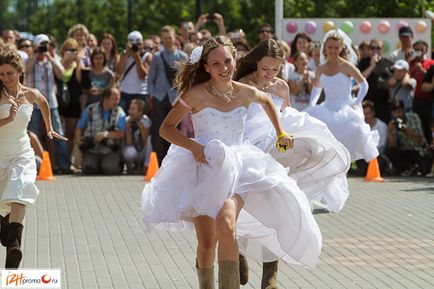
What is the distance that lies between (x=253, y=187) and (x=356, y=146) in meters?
7.33

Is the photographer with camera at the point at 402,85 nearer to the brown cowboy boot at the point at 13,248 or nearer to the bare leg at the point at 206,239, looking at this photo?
the brown cowboy boot at the point at 13,248

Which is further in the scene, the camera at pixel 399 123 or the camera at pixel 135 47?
the camera at pixel 135 47

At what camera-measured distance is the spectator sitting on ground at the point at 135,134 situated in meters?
19.7

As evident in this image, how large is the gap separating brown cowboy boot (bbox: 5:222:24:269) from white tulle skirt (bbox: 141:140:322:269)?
1398 millimetres

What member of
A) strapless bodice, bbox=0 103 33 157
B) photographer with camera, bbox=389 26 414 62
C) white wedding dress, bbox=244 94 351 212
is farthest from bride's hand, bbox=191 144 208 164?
photographer with camera, bbox=389 26 414 62

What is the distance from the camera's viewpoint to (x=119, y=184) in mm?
18047

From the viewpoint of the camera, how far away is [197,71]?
852cm

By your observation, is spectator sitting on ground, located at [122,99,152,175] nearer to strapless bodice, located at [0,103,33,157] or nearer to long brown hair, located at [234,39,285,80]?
strapless bodice, located at [0,103,33,157]

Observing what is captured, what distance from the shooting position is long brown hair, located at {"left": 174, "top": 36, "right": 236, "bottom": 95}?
8453 mm

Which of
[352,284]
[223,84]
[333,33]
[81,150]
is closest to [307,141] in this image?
[352,284]

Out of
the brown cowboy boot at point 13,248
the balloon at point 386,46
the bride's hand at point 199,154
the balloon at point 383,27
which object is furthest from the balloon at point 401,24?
the bride's hand at point 199,154

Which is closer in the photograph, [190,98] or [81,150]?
[190,98]

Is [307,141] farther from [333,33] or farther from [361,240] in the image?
[333,33]

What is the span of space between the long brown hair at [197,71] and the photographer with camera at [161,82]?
1108 centimetres
